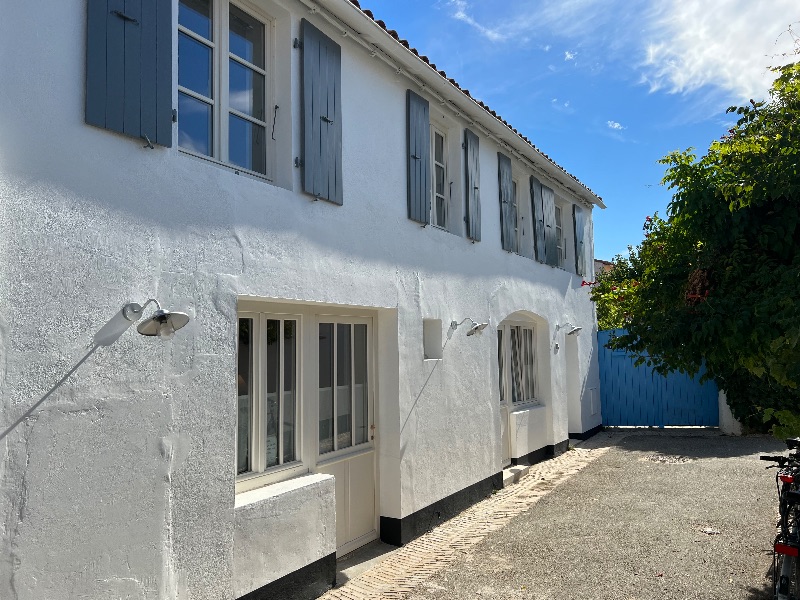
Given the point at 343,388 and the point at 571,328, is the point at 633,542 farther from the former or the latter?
the point at 571,328

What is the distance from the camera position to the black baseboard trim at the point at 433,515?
6.20m

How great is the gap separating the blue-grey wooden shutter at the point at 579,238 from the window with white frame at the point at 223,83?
28.5ft

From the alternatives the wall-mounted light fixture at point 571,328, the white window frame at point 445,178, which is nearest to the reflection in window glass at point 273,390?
the white window frame at point 445,178

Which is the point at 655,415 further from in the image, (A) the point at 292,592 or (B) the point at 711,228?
(A) the point at 292,592

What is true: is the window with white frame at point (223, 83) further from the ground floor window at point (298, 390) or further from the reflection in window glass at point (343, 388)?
the reflection in window glass at point (343, 388)

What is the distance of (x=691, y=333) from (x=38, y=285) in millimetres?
4621

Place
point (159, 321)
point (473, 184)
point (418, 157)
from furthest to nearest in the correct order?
point (473, 184) → point (418, 157) → point (159, 321)

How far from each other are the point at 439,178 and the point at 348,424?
10.7 ft

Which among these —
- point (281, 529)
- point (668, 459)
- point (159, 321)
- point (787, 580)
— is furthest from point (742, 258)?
point (668, 459)

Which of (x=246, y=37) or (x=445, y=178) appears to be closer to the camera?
(x=246, y=37)

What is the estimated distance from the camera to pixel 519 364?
407 inches

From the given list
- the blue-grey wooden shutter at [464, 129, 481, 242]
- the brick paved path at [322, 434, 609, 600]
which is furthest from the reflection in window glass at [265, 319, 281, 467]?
the blue-grey wooden shutter at [464, 129, 481, 242]

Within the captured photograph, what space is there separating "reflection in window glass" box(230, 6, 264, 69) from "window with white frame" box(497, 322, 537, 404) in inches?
220

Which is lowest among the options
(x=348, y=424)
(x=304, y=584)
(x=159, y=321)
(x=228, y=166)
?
(x=304, y=584)
